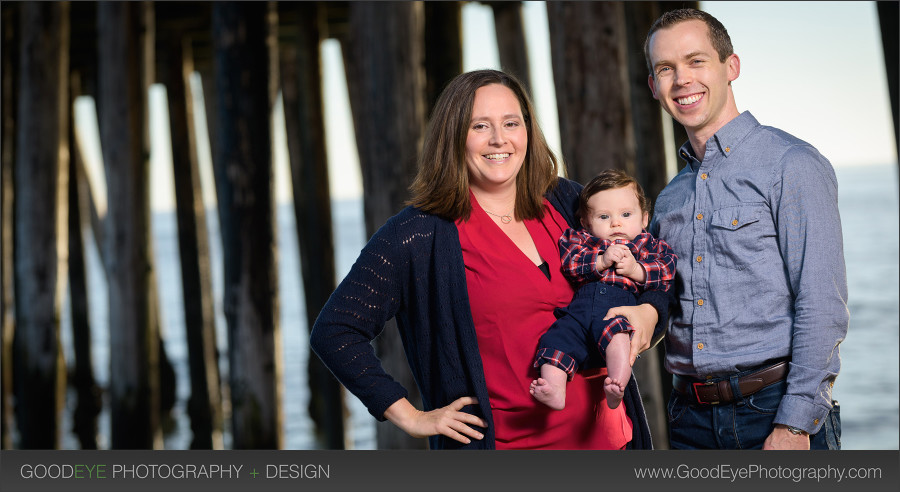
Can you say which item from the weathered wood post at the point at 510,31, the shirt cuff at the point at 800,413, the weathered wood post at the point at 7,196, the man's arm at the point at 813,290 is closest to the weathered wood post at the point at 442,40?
the weathered wood post at the point at 510,31

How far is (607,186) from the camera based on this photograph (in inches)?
98.1

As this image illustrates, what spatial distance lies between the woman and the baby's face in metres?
0.16

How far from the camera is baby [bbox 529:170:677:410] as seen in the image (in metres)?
2.26

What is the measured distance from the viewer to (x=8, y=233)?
7613mm

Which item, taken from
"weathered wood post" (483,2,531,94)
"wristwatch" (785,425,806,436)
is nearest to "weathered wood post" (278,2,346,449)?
"weathered wood post" (483,2,531,94)

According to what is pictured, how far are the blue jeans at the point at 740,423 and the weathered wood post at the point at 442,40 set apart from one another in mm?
4981

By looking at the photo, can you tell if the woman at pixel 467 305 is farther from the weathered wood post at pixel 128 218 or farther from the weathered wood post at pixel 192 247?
the weathered wood post at pixel 192 247

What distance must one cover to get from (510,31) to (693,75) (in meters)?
6.02

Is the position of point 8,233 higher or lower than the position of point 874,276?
Result: higher

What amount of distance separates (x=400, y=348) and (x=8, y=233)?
15.3ft

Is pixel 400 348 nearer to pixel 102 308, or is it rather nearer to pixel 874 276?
pixel 874 276

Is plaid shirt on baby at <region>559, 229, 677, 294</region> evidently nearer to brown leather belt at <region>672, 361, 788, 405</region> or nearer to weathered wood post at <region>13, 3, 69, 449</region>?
brown leather belt at <region>672, 361, 788, 405</region>

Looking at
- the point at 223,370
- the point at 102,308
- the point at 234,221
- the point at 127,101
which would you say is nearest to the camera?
the point at 234,221

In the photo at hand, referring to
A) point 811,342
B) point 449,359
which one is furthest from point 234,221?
point 811,342
